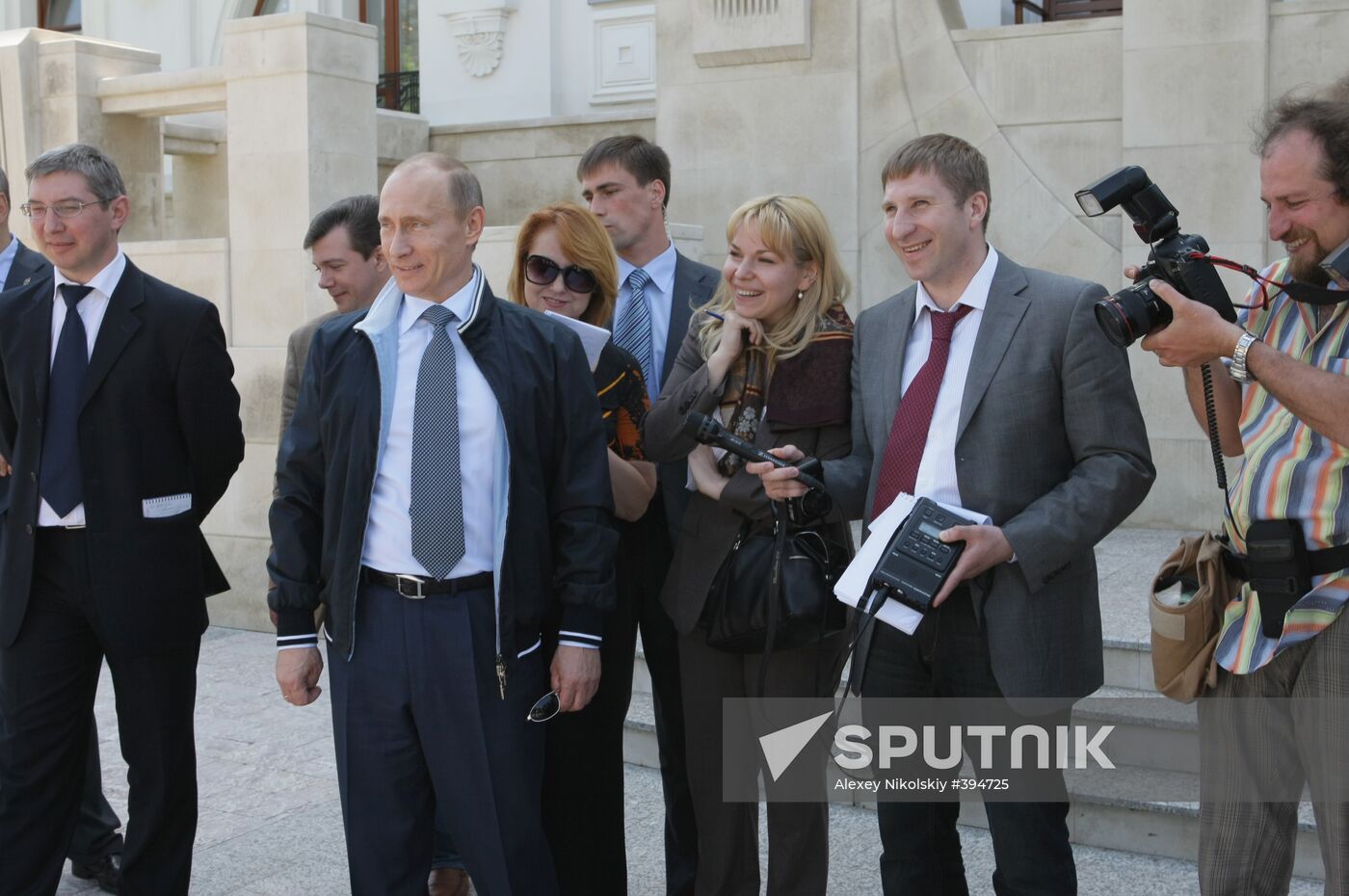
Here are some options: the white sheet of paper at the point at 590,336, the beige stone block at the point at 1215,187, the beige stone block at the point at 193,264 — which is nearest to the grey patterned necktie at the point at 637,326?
the white sheet of paper at the point at 590,336

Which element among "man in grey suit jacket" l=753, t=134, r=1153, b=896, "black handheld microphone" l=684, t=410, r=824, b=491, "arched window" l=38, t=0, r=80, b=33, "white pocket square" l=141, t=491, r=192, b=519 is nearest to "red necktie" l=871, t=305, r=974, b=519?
"man in grey suit jacket" l=753, t=134, r=1153, b=896

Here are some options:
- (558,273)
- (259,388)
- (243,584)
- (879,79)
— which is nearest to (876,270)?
(879,79)

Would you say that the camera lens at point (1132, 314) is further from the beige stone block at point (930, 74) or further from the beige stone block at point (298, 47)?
the beige stone block at point (298, 47)

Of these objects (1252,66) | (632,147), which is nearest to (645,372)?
(632,147)

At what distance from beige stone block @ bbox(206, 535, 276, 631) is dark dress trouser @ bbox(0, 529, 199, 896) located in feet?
11.9

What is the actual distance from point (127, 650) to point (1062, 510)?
8.39ft

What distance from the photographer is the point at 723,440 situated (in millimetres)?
3428

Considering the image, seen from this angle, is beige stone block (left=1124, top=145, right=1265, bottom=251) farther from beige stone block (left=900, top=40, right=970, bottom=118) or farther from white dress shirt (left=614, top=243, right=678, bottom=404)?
white dress shirt (left=614, top=243, right=678, bottom=404)

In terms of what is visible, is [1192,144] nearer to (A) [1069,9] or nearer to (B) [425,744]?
(A) [1069,9]

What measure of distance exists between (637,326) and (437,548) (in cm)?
133

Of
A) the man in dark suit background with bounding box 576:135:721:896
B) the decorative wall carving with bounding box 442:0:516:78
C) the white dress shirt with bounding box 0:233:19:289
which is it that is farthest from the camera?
the decorative wall carving with bounding box 442:0:516:78

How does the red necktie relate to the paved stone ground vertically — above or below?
above

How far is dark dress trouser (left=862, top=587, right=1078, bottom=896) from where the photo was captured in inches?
129

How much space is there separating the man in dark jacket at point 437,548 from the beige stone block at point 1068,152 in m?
4.68
